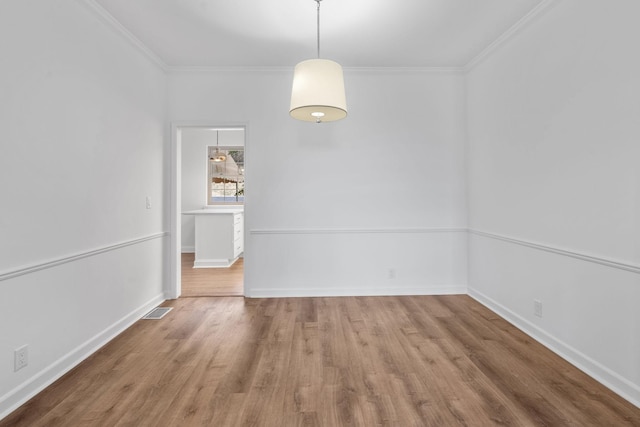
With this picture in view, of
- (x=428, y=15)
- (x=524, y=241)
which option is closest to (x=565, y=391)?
(x=524, y=241)

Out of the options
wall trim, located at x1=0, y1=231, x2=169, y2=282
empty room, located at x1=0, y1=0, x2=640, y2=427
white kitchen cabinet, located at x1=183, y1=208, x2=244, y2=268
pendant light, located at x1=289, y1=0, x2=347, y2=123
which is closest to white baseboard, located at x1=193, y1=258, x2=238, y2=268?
white kitchen cabinet, located at x1=183, y1=208, x2=244, y2=268

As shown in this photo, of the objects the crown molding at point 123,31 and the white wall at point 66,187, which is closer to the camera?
the white wall at point 66,187

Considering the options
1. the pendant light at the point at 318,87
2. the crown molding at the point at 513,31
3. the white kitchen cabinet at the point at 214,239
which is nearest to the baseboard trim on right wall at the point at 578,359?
the pendant light at the point at 318,87

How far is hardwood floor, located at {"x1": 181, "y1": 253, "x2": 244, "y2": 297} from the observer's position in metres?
4.11

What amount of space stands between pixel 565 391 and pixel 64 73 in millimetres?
3917

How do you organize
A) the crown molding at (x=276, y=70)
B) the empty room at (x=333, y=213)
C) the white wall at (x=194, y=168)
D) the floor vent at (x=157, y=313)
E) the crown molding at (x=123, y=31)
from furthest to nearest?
the white wall at (x=194, y=168), the crown molding at (x=276, y=70), the floor vent at (x=157, y=313), the crown molding at (x=123, y=31), the empty room at (x=333, y=213)

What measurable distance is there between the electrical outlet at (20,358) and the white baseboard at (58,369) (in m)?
0.11

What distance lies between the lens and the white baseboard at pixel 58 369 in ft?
6.00

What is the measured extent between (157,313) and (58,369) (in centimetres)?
123

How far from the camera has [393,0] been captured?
2525 mm

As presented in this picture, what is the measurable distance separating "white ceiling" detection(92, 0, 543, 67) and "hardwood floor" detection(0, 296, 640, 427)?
2.76 m

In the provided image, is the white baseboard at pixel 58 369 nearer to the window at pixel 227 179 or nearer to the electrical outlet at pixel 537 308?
the electrical outlet at pixel 537 308

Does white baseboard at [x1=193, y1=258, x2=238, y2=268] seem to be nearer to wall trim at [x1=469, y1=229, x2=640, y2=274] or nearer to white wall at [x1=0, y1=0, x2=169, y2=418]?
white wall at [x1=0, y1=0, x2=169, y2=418]

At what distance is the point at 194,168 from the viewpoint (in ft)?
23.1
